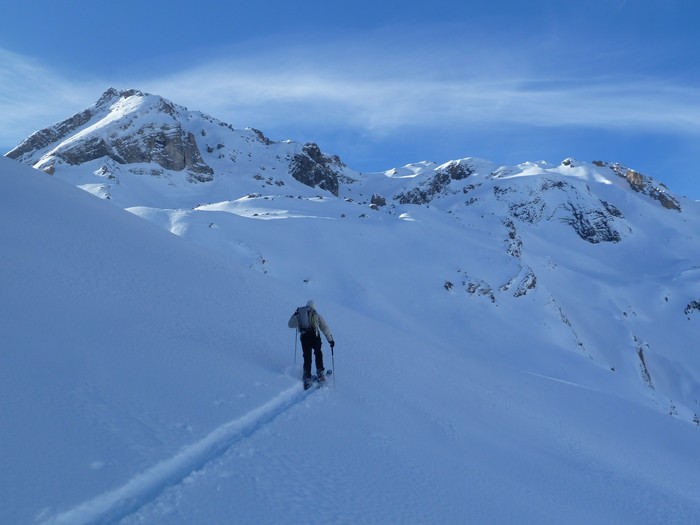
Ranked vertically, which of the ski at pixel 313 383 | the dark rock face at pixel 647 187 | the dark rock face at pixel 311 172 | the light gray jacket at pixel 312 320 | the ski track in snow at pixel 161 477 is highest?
the dark rock face at pixel 311 172

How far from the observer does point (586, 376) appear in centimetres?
2870

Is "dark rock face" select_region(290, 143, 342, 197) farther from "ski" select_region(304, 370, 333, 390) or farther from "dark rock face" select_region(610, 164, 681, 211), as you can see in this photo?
"ski" select_region(304, 370, 333, 390)

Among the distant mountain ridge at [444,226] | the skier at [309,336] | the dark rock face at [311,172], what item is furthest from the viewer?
the dark rock face at [311,172]

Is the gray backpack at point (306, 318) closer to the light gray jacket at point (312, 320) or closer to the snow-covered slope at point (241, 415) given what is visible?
the light gray jacket at point (312, 320)

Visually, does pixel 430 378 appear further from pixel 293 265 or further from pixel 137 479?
pixel 293 265

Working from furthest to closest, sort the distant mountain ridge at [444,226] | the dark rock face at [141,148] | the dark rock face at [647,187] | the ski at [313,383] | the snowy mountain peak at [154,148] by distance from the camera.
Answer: the dark rock face at [647,187] < the dark rock face at [141,148] < the snowy mountain peak at [154,148] < the distant mountain ridge at [444,226] < the ski at [313,383]

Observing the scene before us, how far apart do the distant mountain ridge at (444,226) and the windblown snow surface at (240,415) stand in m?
16.2

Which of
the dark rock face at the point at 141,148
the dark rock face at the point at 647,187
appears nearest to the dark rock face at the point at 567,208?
the dark rock face at the point at 647,187

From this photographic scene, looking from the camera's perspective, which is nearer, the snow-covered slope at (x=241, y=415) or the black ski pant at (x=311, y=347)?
the snow-covered slope at (x=241, y=415)

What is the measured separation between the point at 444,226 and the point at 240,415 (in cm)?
3828

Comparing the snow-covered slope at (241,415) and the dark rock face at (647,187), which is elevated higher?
the dark rock face at (647,187)

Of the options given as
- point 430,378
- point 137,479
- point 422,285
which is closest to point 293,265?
point 422,285

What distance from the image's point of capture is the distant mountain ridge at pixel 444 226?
33094mm

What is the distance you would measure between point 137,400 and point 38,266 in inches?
176
